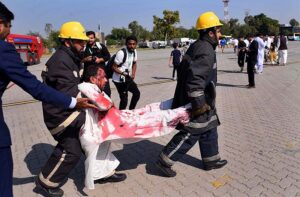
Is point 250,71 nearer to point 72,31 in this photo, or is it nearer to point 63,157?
point 72,31

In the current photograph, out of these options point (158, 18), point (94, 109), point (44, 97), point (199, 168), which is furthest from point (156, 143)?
point (158, 18)

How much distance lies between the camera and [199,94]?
389 cm

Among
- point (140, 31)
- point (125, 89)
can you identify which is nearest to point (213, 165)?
point (125, 89)

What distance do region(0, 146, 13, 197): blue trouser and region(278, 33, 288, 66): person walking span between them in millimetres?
17071

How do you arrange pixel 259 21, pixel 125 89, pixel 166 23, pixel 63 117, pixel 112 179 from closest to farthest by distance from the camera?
1. pixel 63 117
2. pixel 112 179
3. pixel 125 89
4. pixel 166 23
5. pixel 259 21

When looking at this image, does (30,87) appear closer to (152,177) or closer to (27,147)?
(152,177)

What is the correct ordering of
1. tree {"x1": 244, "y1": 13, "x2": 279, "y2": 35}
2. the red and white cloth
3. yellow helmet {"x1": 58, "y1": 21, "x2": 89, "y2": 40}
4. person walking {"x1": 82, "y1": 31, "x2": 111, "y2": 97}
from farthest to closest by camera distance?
tree {"x1": 244, "y1": 13, "x2": 279, "y2": 35}, person walking {"x1": 82, "y1": 31, "x2": 111, "y2": 97}, yellow helmet {"x1": 58, "y1": 21, "x2": 89, "y2": 40}, the red and white cloth

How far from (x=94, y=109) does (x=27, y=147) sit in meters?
2.76

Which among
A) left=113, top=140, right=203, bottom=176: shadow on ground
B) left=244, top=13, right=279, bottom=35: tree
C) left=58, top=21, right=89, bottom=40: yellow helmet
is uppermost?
left=244, top=13, right=279, bottom=35: tree

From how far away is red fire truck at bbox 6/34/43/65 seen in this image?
972 inches

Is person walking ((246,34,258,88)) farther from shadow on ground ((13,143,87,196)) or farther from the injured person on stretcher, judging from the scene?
the injured person on stretcher

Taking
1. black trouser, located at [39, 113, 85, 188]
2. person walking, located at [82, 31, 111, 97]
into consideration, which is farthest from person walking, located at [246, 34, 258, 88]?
black trouser, located at [39, 113, 85, 188]

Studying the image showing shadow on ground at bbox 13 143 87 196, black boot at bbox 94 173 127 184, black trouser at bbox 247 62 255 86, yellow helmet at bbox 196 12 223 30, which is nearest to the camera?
yellow helmet at bbox 196 12 223 30

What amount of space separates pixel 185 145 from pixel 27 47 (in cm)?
2466
